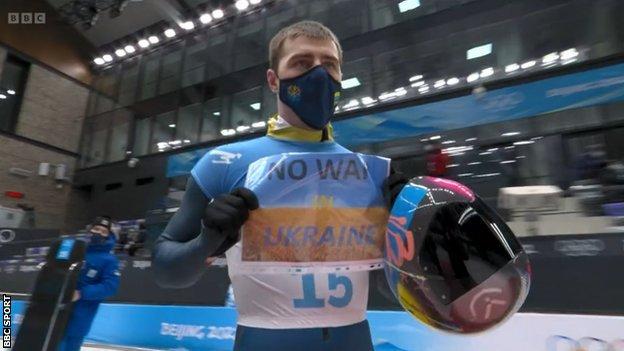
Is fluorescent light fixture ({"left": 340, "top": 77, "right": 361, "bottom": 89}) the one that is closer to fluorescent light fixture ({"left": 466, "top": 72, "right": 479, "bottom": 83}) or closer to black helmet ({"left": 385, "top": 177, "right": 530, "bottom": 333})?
fluorescent light fixture ({"left": 466, "top": 72, "right": 479, "bottom": 83})

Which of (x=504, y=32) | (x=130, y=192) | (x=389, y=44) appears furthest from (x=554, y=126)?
(x=130, y=192)

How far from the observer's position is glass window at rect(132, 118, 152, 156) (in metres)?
13.1

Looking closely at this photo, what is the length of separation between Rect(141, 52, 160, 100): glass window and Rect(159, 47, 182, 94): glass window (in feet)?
1.07

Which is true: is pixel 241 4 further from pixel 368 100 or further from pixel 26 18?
pixel 26 18

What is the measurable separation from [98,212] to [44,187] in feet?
6.16

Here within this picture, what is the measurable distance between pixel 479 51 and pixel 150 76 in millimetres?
10736

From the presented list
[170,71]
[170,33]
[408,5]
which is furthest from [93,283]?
[170,33]

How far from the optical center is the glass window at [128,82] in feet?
47.3

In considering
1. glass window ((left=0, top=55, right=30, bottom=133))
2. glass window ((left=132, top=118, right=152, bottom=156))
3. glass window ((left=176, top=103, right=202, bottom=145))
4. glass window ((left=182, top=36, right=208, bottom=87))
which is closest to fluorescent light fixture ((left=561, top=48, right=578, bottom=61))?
glass window ((left=176, top=103, right=202, bottom=145))

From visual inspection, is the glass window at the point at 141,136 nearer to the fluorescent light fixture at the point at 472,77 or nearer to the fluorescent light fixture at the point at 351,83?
the fluorescent light fixture at the point at 351,83

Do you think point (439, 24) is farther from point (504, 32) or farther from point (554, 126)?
point (554, 126)

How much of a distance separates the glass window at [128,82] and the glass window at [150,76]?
0.40 metres

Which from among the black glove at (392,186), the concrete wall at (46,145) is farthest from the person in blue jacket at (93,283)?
the concrete wall at (46,145)

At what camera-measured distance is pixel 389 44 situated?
905 cm
